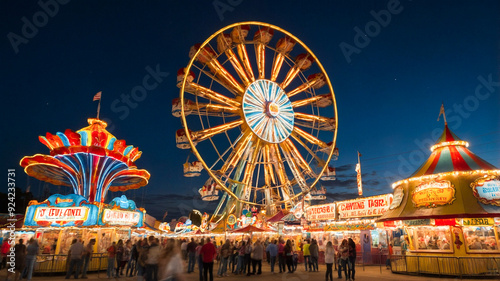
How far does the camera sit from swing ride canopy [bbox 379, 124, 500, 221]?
1155cm

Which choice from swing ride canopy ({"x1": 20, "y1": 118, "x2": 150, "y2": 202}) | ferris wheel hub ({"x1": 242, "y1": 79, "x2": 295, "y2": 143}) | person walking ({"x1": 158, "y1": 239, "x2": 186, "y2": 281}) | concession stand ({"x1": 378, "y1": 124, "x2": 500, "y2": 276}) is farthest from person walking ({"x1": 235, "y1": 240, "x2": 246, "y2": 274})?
ferris wheel hub ({"x1": 242, "y1": 79, "x2": 295, "y2": 143})

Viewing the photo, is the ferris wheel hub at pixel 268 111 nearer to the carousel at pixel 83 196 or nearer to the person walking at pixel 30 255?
the carousel at pixel 83 196

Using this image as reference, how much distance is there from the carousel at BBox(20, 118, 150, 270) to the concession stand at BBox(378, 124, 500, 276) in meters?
12.5

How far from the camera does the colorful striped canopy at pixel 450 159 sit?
12.6 m

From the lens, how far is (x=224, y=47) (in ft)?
73.6

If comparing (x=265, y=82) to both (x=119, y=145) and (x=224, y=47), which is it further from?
(x=119, y=145)

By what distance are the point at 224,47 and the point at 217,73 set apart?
1.82 meters

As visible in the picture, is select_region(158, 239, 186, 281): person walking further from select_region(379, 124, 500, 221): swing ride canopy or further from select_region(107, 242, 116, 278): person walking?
select_region(379, 124, 500, 221): swing ride canopy

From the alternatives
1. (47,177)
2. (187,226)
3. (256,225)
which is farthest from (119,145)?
(187,226)

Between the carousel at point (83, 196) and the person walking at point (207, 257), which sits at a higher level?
the carousel at point (83, 196)

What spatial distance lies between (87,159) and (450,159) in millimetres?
16949

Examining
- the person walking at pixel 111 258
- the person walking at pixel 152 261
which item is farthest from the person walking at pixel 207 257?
the person walking at pixel 111 258

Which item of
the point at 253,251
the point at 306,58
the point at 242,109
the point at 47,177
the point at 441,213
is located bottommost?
the point at 253,251

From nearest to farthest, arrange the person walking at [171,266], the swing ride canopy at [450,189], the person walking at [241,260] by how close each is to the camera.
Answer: the person walking at [171,266]
the swing ride canopy at [450,189]
the person walking at [241,260]
